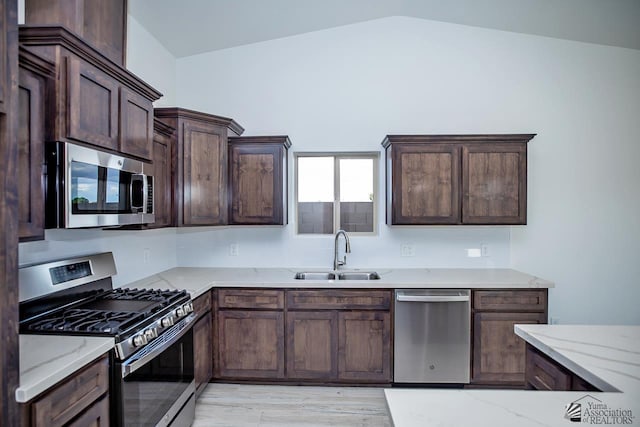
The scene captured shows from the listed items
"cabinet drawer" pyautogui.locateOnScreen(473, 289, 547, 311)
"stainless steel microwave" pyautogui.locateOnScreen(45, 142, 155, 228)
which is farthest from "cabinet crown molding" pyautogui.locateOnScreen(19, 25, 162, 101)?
"cabinet drawer" pyautogui.locateOnScreen(473, 289, 547, 311)

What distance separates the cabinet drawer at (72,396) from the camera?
1218 mm

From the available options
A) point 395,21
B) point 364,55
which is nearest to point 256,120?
point 364,55

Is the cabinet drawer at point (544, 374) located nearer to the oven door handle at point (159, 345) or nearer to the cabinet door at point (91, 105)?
the oven door handle at point (159, 345)

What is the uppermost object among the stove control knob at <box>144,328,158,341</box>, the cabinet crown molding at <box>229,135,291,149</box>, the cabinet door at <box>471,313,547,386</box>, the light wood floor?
the cabinet crown molding at <box>229,135,291,149</box>

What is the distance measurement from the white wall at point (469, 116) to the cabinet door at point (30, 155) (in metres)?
2.11

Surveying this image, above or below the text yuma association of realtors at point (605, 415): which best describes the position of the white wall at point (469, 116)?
above

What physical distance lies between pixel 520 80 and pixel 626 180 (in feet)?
4.53

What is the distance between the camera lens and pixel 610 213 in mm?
3355

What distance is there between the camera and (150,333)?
1.78 m

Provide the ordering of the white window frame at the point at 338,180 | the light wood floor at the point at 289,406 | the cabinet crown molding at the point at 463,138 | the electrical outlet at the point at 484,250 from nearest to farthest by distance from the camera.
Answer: the light wood floor at the point at 289,406
the cabinet crown molding at the point at 463,138
the electrical outlet at the point at 484,250
the white window frame at the point at 338,180

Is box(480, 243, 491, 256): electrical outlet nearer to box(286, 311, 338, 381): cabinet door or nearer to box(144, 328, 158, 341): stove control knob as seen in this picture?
box(286, 311, 338, 381): cabinet door

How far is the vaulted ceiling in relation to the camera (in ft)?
9.23

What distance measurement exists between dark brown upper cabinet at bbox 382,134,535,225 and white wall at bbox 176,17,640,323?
1.18ft

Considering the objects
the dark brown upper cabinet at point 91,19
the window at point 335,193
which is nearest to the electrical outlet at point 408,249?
the window at point 335,193
